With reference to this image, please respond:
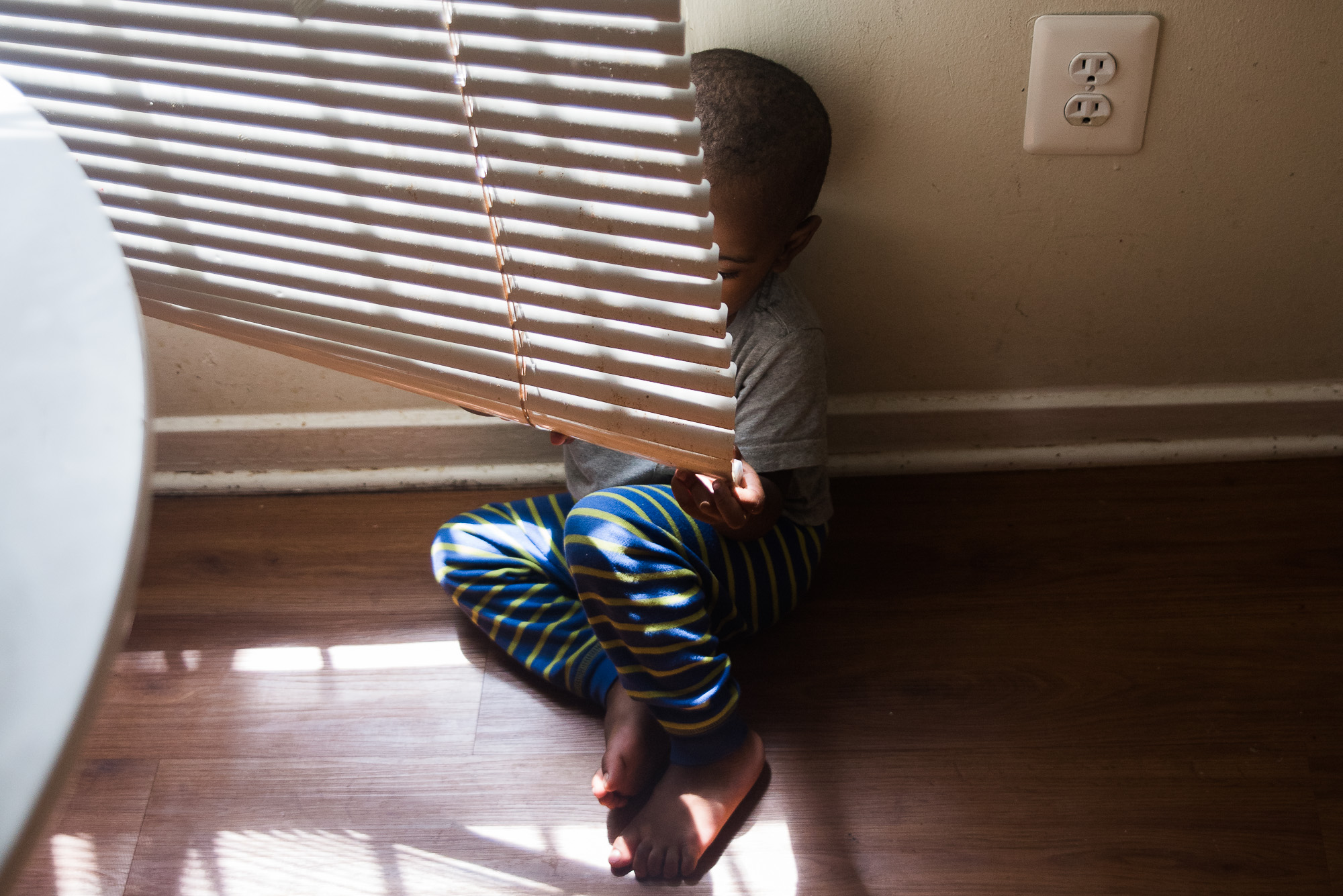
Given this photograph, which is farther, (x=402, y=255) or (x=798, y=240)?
(x=798, y=240)

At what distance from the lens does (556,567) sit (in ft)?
3.72

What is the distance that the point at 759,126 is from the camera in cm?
86

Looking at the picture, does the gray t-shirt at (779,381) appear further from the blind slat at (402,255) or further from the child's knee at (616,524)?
the blind slat at (402,255)

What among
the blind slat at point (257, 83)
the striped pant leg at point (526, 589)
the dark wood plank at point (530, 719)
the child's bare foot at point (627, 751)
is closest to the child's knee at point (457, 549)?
the striped pant leg at point (526, 589)

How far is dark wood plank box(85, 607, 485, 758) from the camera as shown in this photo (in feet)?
3.46

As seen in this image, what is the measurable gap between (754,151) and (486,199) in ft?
0.87

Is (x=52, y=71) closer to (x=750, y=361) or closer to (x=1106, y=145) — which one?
(x=750, y=361)

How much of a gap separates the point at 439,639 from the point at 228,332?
419mm

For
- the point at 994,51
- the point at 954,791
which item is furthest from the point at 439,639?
the point at 994,51

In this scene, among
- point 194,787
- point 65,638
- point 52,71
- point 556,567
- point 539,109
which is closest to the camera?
point 65,638

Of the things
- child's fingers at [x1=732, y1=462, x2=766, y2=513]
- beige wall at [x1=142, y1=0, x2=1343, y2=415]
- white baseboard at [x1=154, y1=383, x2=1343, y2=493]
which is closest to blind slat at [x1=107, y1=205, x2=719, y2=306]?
child's fingers at [x1=732, y1=462, x2=766, y2=513]

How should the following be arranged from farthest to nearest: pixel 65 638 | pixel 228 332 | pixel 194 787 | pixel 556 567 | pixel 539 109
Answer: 1. pixel 556 567
2. pixel 194 787
3. pixel 228 332
4. pixel 539 109
5. pixel 65 638

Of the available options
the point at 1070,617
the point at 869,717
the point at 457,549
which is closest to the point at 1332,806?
the point at 1070,617

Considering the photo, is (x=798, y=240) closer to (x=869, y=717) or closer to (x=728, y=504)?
(x=728, y=504)
